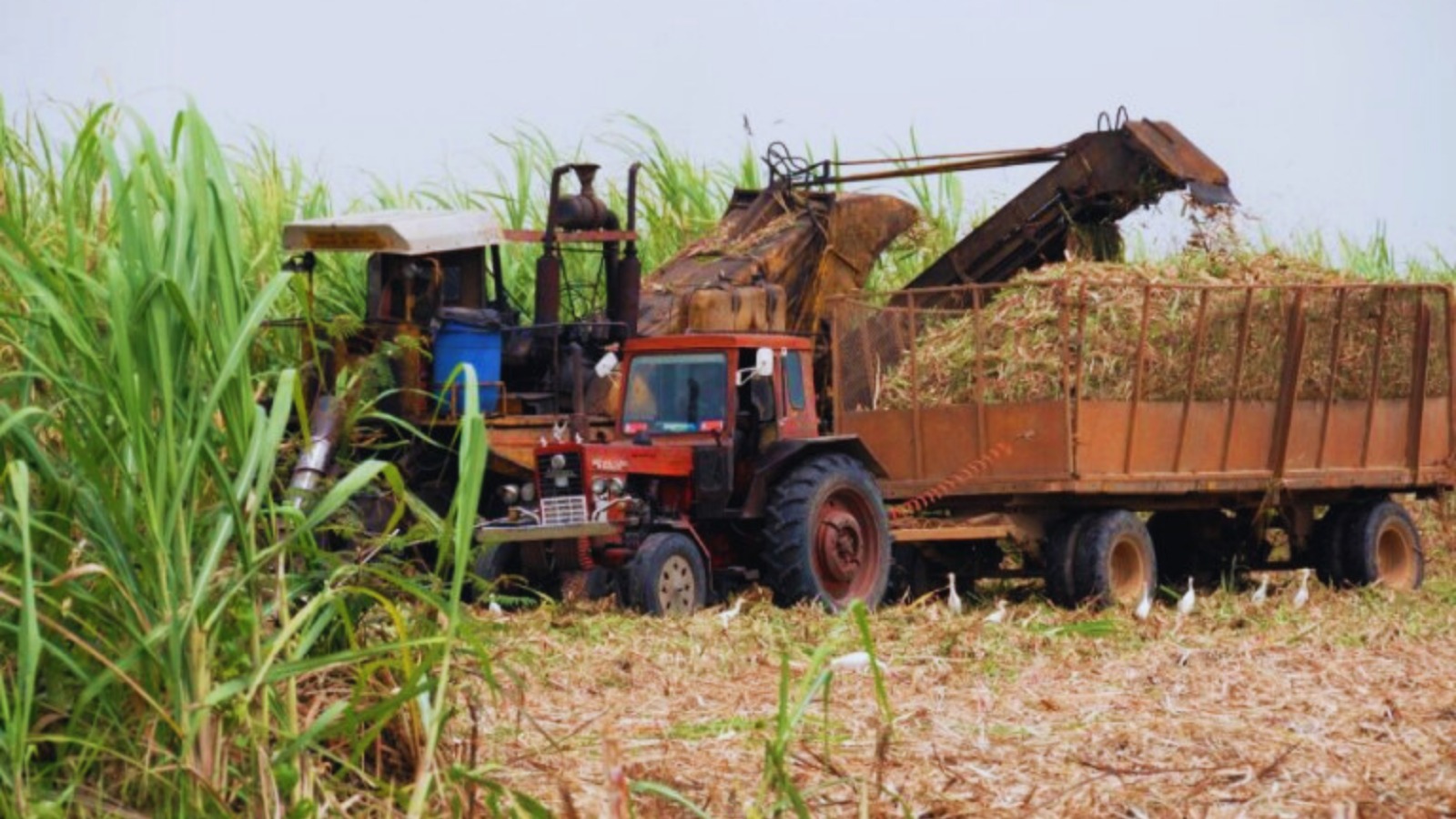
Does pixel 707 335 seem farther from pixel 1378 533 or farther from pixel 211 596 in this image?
pixel 211 596

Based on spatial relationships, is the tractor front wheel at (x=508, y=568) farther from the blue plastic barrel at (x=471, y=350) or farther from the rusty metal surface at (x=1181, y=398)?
the rusty metal surface at (x=1181, y=398)

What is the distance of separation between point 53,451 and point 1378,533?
11.2 m

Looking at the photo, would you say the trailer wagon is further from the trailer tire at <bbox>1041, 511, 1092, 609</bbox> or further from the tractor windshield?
the tractor windshield

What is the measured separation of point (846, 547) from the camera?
13484mm

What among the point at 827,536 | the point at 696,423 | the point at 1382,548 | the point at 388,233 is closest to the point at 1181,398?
the point at 827,536

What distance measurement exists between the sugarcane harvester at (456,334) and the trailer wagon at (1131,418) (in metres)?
1.73

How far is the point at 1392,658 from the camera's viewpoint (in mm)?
10195

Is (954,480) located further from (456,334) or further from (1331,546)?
(1331,546)

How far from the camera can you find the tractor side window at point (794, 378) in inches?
536

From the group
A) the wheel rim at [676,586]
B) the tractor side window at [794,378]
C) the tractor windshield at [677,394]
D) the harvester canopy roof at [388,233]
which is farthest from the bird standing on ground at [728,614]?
the harvester canopy roof at [388,233]

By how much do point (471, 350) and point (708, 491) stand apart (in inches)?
60.9

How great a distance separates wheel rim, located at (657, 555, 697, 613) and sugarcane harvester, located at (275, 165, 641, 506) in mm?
1017

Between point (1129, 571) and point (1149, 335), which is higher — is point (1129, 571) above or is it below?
below

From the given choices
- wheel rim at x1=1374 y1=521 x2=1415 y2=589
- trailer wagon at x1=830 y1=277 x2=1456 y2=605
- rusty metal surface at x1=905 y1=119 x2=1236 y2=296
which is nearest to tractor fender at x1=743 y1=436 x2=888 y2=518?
trailer wagon at x1=830 y1=277 x2=1456 y2=605
